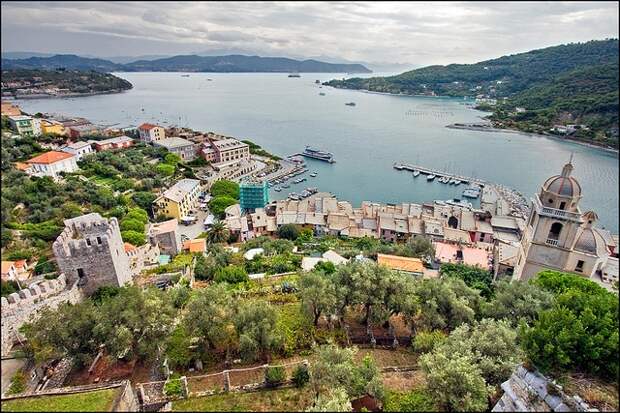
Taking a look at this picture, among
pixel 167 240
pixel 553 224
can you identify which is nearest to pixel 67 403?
pixel 167 240

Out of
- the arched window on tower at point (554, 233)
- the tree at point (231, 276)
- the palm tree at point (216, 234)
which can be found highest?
the arched window on tower at point (554, 233)

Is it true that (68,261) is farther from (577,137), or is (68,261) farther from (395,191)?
(395,191)

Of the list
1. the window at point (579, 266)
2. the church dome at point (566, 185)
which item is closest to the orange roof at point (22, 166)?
the church dome at point (566, 185)

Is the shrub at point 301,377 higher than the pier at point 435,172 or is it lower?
higher

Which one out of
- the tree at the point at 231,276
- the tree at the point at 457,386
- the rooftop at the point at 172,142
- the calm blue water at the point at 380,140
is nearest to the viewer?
the tree at the point at 457,386

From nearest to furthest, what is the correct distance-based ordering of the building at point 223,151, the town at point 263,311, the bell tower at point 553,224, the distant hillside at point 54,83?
the town at point 263,311
the bell tower at point 553,224
the distant hillside at point 54,83
the building at point 223,151

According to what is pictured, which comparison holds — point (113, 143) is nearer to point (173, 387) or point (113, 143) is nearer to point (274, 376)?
point (173, 387)

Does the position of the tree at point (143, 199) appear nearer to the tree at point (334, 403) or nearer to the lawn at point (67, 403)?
the lawn at point (67, 403)

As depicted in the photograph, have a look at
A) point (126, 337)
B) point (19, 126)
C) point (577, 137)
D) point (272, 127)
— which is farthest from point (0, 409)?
point (272, 127)
